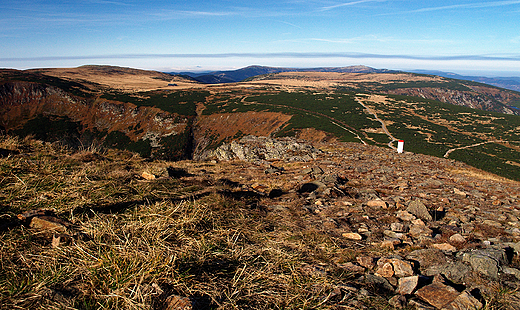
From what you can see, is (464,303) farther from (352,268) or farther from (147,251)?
(147,251)

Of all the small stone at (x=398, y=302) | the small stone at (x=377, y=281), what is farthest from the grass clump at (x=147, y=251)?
the small stone at (x=398, y=302)

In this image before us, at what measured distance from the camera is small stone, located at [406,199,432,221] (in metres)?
6.15

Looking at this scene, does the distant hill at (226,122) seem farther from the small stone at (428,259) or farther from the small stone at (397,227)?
the small stone at (428,259)

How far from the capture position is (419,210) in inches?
250

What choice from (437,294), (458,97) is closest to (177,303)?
(437,294)

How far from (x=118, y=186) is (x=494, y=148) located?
63079mm

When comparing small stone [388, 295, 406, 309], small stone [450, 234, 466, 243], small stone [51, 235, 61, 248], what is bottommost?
small stone [450, 234, 466, 243]

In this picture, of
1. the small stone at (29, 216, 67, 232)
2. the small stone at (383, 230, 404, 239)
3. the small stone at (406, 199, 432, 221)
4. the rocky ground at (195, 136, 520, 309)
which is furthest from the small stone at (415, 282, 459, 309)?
the small stone at (29, 216, 67, 232)

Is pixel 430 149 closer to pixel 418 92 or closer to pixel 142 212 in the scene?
pixel 142 212

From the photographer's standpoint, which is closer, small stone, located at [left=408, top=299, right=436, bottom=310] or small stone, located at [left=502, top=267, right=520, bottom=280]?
small stone, located at [left=408, top=299, right=436, bottom=310]

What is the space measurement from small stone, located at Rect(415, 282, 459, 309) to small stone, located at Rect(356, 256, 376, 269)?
672 mm

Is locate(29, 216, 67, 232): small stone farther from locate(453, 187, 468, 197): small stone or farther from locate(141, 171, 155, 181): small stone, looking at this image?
locate(453, 187, 468, 197): small stone

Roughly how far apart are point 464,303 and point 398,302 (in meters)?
0.74

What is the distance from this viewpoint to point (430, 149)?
144ft
